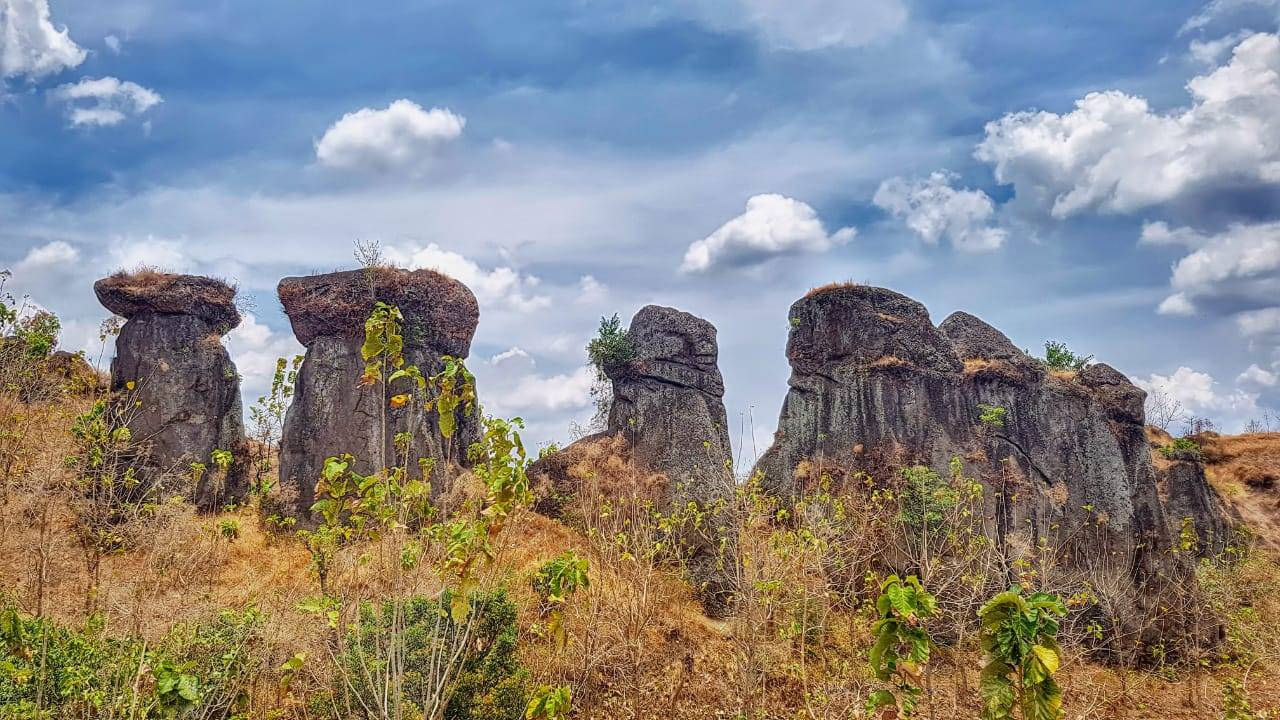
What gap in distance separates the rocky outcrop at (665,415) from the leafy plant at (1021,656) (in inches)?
595

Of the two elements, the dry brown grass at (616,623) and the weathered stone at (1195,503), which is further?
the weathered stone at (1195,503)

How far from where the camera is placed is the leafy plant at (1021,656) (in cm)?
402

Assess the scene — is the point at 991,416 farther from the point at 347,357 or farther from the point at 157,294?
the point at 157,294

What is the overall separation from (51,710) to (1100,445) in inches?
896

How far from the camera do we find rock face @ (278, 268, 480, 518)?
19.3 metres

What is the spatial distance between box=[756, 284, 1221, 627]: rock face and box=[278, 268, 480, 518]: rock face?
9287 mm

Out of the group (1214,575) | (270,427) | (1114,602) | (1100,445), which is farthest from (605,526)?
(1214,575)

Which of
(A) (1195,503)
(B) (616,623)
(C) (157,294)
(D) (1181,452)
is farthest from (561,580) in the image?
(D) (1181,452)

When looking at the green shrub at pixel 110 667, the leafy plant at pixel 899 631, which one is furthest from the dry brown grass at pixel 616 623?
the leafy plant at pixel 899 631

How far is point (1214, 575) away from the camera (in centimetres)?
1841

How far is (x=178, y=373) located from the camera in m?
20.5

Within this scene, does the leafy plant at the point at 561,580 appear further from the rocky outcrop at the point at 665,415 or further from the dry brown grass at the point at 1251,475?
the dry brown grass at the point at 1251,475

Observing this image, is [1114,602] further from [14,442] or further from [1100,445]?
[14,442]

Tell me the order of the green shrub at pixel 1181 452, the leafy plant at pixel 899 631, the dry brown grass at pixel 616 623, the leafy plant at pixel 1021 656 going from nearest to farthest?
1. the leafy plant at pixel 1021 656
2. the leafy plant at pixel 899 631
3. the dry brown grass at pixel 616 623
4. the green shrub at pixel 1181 452
